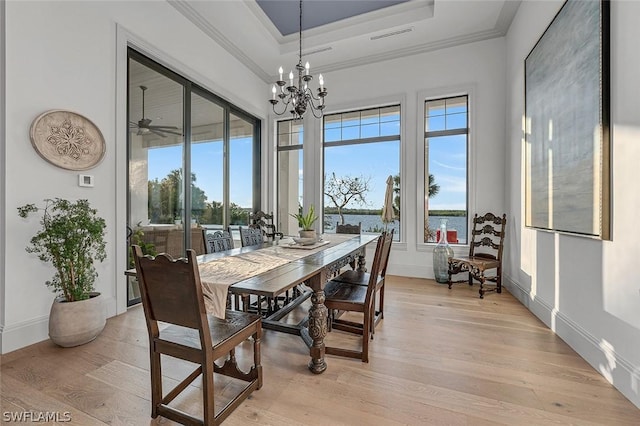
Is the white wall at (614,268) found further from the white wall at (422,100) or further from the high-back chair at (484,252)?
the white wall at (422,100)

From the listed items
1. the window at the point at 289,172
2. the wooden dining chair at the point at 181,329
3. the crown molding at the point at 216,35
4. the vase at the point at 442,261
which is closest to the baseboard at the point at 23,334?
the wooden dining chair at the point at 181,329

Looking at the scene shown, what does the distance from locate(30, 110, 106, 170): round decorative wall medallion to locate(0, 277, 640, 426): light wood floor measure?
1.55 m

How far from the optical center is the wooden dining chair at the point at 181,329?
1.35m

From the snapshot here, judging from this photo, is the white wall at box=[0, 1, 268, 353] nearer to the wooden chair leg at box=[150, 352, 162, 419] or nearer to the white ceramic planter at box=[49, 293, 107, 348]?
the white ceramic planter at box=[49, 293, 107, 348]

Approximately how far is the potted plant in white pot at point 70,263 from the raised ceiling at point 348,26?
2888 millimetres

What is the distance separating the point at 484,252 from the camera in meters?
4.46

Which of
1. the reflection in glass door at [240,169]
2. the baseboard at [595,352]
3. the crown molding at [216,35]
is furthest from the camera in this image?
the reflection in glass door at [240,169]

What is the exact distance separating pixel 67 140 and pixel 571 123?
4.26m

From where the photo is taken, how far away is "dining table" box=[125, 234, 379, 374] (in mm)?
1579

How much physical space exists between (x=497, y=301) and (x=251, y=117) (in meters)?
4.89

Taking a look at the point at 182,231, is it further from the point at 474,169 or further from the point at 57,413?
the point at 474,169

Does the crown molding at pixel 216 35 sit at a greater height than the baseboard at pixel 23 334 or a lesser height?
greater

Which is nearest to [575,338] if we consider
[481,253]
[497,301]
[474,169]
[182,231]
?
[497,301]

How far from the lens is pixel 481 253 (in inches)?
169
